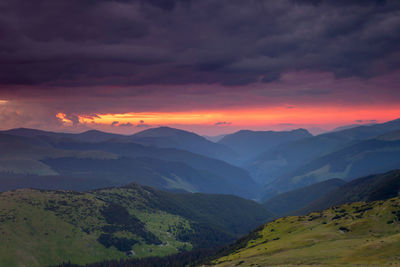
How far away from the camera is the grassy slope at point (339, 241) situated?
9600cm

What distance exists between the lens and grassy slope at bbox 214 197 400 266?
96000 millimetres

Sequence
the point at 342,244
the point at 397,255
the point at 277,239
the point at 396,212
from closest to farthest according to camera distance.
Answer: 1. the point at 397,255
2. the point at 342,244
3. the point at 396,212
4. the point at 277,239

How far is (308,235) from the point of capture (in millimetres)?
146375

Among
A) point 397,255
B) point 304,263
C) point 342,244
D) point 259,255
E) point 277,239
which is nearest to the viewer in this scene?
point 397,255

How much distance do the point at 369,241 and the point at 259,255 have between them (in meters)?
48.7

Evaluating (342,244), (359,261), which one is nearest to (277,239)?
(342,244)

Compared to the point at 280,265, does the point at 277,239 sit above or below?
below

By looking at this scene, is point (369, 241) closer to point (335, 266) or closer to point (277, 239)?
point (335, 266)

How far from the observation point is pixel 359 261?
92125 mm

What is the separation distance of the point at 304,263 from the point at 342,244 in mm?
21150

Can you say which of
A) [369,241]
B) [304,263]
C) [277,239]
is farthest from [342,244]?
[277,239]

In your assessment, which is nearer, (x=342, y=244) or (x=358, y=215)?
(x=342, y=244)

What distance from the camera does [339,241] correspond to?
403 feet

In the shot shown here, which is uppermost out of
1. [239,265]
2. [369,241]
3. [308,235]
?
[369,241]
